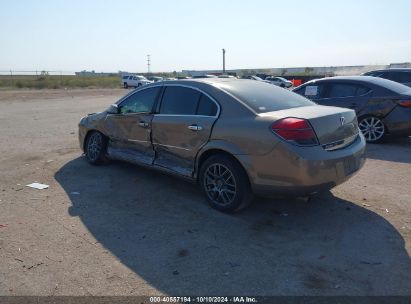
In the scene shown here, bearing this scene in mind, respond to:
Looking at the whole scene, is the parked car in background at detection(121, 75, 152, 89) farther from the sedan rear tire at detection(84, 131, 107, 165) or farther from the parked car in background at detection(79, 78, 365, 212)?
the parked car in background at detection(79, 78, 365, 212)

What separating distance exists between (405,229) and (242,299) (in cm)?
230

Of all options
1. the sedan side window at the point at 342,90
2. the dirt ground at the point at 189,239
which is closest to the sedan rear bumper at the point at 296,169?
the dirt ground at the point at 189,239

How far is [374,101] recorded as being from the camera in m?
8.73

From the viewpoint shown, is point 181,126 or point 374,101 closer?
point 181,126

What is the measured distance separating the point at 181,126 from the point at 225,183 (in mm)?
1040

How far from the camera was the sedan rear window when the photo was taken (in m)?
4.77

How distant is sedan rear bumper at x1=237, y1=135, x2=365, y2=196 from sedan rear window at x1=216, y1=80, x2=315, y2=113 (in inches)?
26.3

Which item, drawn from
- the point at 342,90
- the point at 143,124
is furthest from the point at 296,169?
the point at 342,90

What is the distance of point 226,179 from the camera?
15.6 ft

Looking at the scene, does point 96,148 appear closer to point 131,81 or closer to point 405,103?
point 405,103

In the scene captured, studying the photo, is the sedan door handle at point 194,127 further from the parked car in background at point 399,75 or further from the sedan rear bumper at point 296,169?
the parked car in background at point 399,75

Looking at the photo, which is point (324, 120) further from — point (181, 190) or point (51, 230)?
point (51, 230)

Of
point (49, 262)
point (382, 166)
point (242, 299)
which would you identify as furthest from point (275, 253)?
point (382, 166)

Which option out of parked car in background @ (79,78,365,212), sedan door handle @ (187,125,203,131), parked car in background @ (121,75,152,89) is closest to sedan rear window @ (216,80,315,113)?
parked car in background @ (79,78,365,212)
